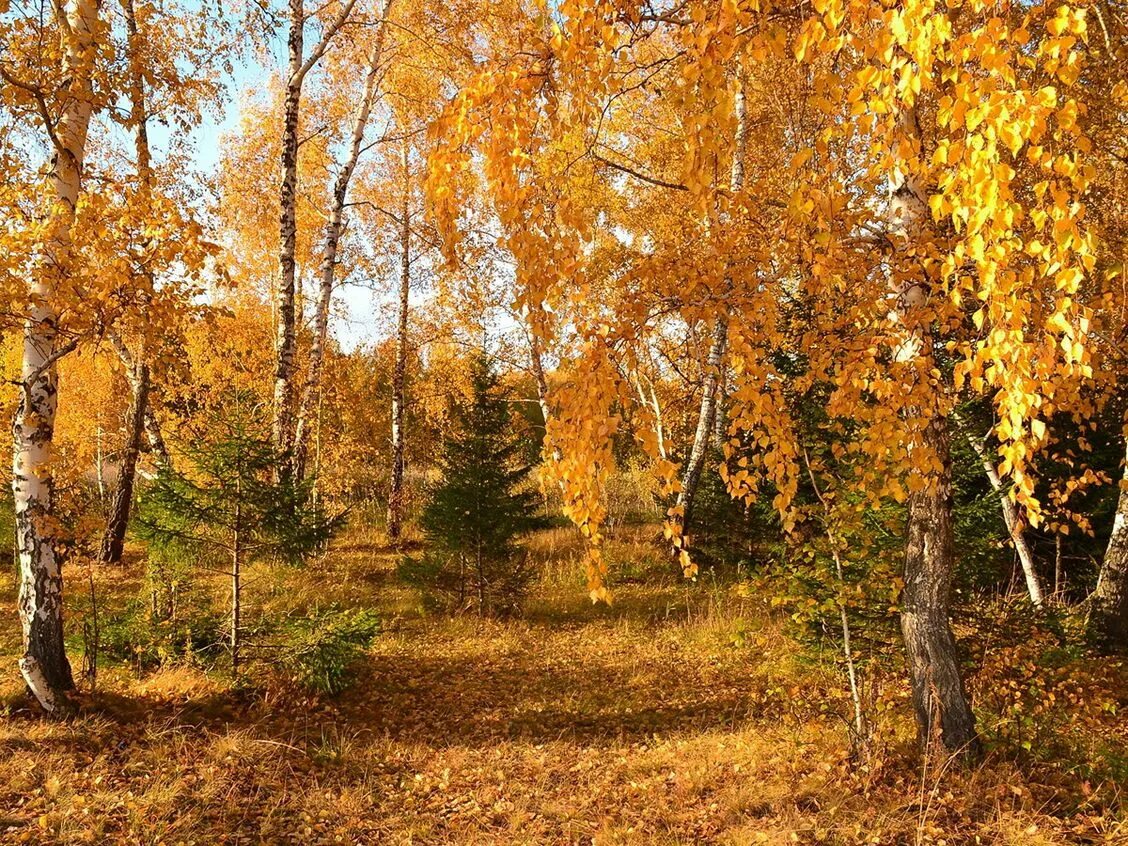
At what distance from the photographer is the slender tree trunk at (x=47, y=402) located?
423cm

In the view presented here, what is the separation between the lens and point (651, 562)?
1136 cm

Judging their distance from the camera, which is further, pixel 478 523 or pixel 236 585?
pixel 478 523

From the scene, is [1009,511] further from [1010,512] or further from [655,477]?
[655,477]

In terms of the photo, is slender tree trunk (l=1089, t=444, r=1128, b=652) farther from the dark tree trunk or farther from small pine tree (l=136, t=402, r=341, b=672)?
small pine tree (l=136, t=402, r=341, b=672)


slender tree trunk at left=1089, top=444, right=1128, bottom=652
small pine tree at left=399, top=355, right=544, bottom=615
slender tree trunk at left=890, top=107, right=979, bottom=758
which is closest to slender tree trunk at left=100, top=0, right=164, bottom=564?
small pine tree at left=399, top=355, right=544, bottom=615

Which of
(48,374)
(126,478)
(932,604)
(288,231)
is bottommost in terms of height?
(932,604)

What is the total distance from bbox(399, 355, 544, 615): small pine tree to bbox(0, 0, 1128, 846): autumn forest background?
0.19 feet

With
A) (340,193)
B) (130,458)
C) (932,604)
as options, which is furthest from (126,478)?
(932,604)

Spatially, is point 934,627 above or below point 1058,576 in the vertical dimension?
above

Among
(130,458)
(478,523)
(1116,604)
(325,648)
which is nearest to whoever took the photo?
(325,648)

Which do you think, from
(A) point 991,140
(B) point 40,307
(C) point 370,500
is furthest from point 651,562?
(C) point 370,500

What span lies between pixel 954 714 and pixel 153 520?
21.9 feet

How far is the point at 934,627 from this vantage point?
13.4 feet

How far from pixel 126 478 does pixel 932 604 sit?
11266mm
